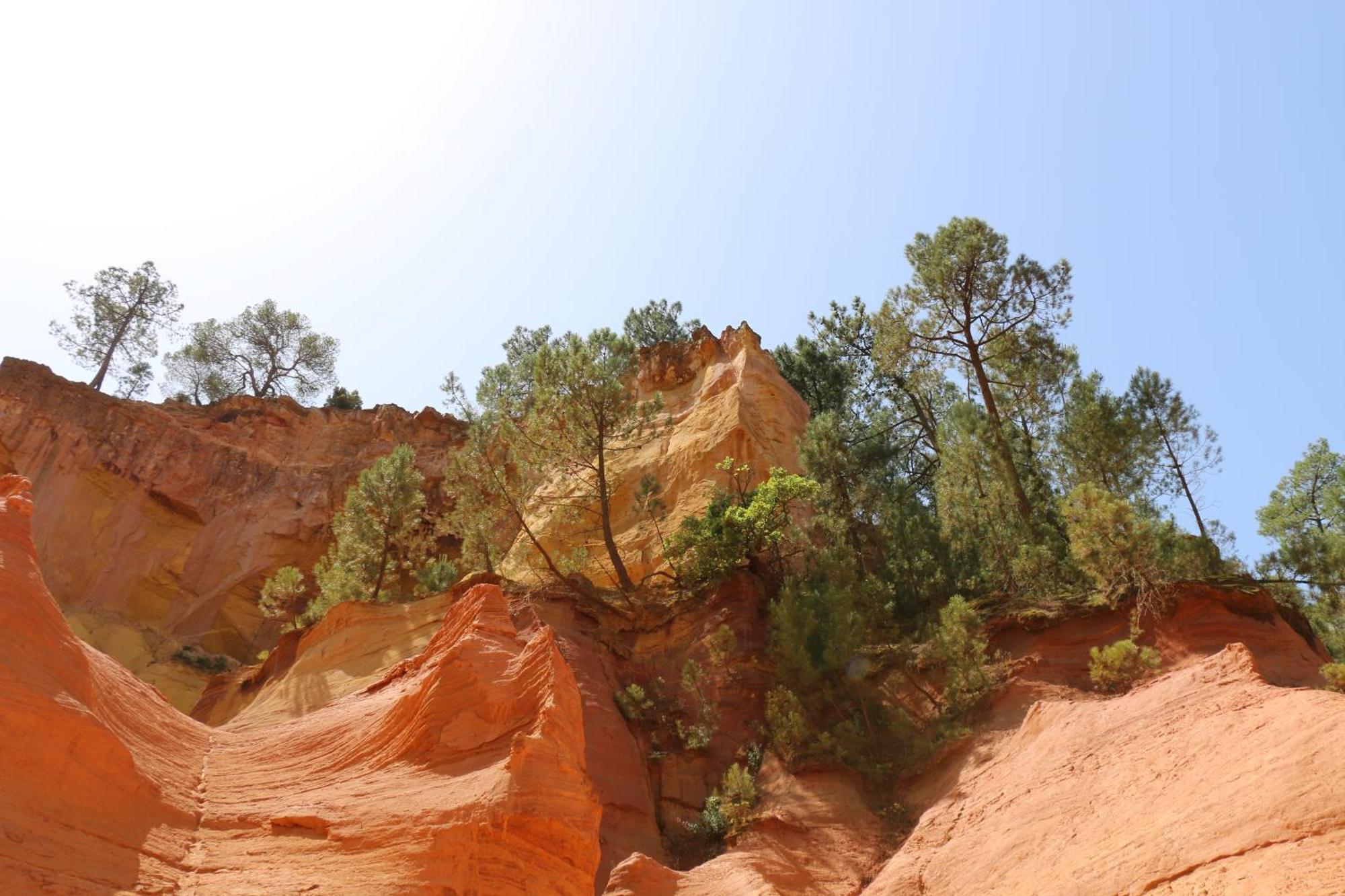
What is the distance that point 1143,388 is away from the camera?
2978cm

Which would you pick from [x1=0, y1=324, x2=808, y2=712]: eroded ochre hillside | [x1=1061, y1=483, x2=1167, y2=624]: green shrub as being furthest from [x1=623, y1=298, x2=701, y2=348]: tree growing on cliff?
[x1=1061, y1=483, x2=1167, y2=624]: green shrub

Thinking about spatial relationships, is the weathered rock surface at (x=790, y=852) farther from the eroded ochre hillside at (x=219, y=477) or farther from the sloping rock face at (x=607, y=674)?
the eroded ochre hillside at (x=219, y=477)

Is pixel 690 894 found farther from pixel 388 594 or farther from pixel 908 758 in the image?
pixel 388 594

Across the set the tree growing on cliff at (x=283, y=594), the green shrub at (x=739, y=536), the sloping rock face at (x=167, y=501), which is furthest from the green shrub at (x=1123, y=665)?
the sloping rock face at (x=167, y=501)

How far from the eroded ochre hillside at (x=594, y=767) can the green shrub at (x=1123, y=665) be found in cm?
48

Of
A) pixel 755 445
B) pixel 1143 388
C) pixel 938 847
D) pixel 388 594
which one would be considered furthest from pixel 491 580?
pixel 1143 388

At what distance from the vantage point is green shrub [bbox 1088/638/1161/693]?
18.8 meters

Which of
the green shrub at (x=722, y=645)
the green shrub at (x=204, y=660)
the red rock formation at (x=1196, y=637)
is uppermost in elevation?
the green shrub at (x=204, y=660)

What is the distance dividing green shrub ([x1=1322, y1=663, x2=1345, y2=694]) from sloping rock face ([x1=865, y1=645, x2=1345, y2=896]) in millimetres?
1450

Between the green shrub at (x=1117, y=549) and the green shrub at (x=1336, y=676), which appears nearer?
the green shrub at (x=1336, y=676)

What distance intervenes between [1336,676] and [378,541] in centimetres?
2381

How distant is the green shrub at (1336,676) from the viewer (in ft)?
51.1

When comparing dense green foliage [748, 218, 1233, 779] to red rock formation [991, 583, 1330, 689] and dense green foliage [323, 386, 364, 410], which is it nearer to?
red rock formation [991, 583, 1330, 689]

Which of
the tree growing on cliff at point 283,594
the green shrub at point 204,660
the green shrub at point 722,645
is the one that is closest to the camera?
the green shrub at point 722,645
